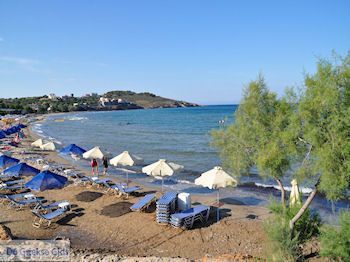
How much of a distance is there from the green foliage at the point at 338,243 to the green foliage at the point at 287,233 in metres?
0.63

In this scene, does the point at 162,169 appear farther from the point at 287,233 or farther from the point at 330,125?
the point at 330,125

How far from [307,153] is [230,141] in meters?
2.82

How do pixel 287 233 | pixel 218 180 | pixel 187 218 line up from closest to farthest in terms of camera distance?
pixel 287 233 → pixel 187 218 → pixel 218 180

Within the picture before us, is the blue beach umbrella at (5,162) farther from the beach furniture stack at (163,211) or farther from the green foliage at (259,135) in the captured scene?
the green foliage at (259,135)

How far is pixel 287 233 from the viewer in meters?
7.67

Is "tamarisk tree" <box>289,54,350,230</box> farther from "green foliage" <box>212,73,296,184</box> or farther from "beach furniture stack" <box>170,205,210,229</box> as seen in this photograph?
"beach furniture stack" <box>170,205,210,229</box>

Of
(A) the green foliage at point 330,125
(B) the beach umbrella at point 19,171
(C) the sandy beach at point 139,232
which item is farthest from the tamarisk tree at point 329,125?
(B) the beach umbrella at point 19,171

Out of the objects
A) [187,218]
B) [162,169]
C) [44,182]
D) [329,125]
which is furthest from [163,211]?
[329,125]

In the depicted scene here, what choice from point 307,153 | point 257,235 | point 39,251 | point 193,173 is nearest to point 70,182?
point 193,173

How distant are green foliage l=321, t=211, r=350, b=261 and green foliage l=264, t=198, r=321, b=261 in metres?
0.63

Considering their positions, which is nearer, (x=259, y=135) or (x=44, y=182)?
(x=259, y=135)

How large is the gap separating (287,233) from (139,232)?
5.21 meters

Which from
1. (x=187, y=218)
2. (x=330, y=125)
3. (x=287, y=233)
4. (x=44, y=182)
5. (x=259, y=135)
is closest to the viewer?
(x=330, y=125)

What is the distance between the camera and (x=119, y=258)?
8.29 m
